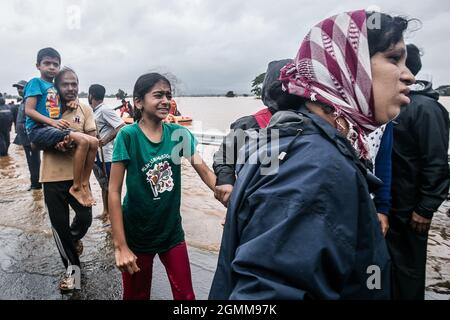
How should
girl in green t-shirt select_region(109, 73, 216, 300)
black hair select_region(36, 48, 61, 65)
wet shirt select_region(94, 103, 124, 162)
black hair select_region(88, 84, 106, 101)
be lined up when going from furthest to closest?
black hair select_region(88, 84, 106, 101)
wet shirt select_region(94, 103, 124, 162)
black hair select_region(36, 48, 61, 65)
girl in green t-shirt select_region(109, 73, 216, 300)

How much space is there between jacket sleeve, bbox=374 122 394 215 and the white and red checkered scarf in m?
1.13

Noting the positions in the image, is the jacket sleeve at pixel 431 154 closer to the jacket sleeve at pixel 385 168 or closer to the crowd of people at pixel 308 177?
the crowd of people at pixel 308 177

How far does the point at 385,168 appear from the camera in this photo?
87.1 inches

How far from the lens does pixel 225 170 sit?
209cm

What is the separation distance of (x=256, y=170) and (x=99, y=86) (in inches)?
180

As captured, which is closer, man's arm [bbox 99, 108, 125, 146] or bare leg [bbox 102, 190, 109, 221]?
man's arm [bbox 99, 108, 125, 146]

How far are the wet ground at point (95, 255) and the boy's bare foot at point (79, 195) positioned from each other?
81 cm

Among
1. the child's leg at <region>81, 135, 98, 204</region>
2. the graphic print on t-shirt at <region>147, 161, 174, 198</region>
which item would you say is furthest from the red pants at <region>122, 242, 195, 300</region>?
the child's leg at <region>81, 135, 98, 204</region>

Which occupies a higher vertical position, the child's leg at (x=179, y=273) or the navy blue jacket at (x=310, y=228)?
the navy blue jacket at (x=310, y=228)

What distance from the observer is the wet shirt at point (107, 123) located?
450 cm

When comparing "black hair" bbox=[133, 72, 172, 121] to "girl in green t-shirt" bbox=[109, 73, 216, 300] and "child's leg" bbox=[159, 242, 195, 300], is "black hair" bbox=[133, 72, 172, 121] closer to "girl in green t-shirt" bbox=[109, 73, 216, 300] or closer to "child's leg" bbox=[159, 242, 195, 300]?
"girl in green t-shirt" bbox=[109, 73, 216, 300]

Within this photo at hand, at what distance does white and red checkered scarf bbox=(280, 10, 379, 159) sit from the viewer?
1.12 metres

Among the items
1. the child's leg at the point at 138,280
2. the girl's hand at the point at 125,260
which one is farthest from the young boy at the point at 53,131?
the girl's hand at the point at 125,260
